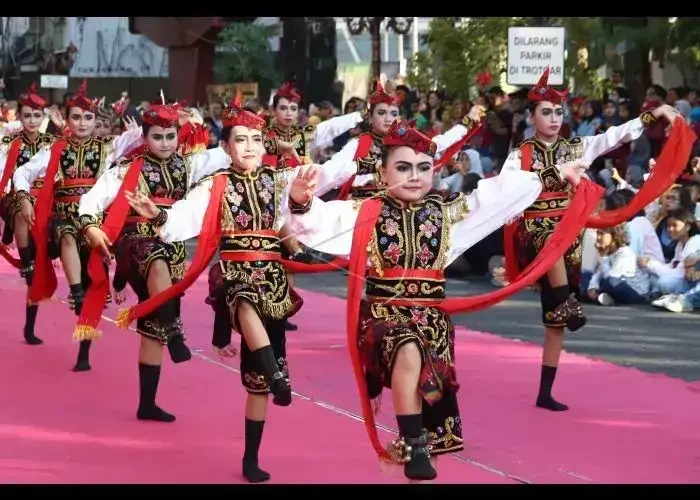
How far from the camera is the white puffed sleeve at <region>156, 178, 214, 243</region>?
6.36 m

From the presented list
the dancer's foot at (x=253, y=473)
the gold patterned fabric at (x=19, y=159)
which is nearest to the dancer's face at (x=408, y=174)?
the dancer's foot at (x=253, y=473)

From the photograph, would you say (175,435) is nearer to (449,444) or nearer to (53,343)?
(449,444)

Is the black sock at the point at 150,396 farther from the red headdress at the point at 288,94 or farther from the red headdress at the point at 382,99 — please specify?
the red headdress at the point at 288,94

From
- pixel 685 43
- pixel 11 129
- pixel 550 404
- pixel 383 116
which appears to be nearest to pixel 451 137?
pixel 383 116

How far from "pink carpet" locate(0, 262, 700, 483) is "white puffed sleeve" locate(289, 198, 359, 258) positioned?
3.38 ft

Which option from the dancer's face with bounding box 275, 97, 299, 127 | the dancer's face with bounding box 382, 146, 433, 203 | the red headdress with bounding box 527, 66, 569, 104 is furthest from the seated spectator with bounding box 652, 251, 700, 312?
the dancer's face with bounding box 382, 146, 433, 203

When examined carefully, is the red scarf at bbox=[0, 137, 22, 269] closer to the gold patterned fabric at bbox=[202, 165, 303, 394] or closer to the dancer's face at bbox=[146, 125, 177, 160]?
the dancer's face at bbox=[146, 125, 177, 160]

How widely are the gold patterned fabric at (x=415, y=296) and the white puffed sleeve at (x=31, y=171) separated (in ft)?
13.9

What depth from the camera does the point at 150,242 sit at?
24.5 feet

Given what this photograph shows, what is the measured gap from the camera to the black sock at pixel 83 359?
890 centimetres

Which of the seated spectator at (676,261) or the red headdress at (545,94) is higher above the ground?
the red headdress at (545,94)

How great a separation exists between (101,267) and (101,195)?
1.43 feet
